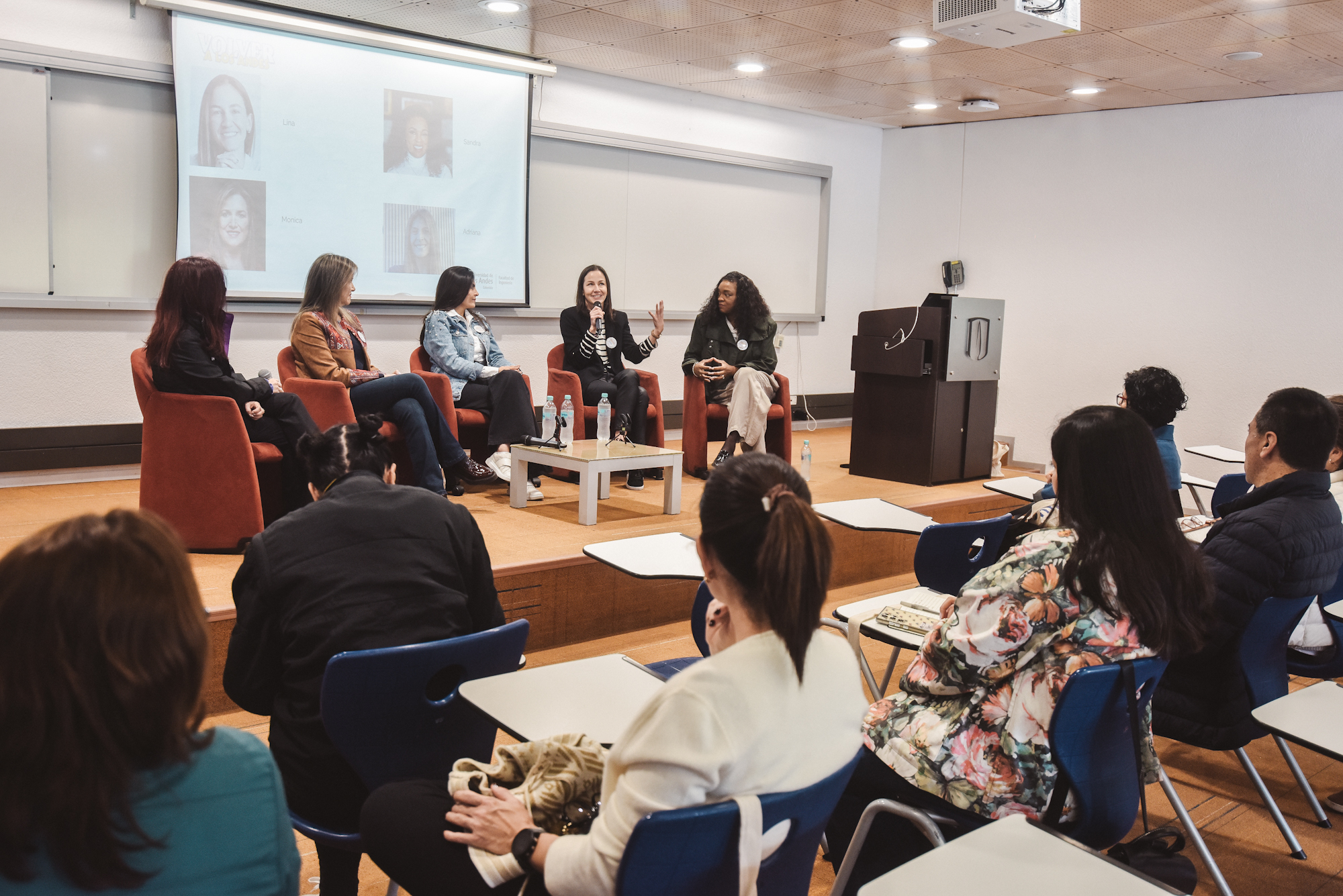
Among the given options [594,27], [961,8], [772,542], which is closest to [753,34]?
[594,27]

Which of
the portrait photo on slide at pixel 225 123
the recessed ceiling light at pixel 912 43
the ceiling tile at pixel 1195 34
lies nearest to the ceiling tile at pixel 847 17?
the recessed ceiling light at pixel 912 43

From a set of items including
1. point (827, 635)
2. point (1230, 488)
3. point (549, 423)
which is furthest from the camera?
point (549, 423)

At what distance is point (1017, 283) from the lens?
26.0 ft

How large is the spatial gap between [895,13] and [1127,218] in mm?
3178

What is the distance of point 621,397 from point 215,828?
460cm

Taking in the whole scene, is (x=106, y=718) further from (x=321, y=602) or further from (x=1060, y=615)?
(x=1060, y=615)

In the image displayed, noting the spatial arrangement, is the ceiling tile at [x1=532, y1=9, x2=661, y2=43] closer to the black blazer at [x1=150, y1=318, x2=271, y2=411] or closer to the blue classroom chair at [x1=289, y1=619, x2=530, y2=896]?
Answer: the black blazer at [x1=150, y1=318, x2=271, y2=411]

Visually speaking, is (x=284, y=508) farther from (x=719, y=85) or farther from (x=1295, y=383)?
(x=1295, y=383)

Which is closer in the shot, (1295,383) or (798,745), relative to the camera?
(798,745)

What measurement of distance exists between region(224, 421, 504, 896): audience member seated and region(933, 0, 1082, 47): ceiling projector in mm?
3679

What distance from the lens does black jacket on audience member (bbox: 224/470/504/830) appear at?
70.4 inches

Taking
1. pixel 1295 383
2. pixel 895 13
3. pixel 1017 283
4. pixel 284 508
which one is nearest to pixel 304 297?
pixel 284 508

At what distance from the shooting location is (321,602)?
5.87 feet

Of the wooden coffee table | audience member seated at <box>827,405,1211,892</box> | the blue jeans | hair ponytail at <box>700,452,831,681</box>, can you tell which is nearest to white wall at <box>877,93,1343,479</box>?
the wooden coffee table
